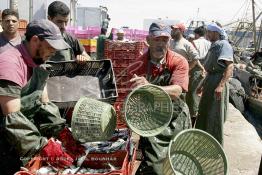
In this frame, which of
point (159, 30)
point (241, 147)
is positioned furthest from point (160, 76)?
point (241, 147)

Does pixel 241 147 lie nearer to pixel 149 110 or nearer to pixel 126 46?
pixel 126 46

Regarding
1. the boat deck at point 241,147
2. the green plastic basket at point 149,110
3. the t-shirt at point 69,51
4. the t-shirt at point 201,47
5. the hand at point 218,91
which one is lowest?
the boat deck at point 241,147

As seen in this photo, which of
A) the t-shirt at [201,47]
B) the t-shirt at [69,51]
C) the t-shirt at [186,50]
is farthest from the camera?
the t-shirt at [201,47]

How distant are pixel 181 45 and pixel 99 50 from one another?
8.20ft

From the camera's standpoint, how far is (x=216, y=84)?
22.4 feet

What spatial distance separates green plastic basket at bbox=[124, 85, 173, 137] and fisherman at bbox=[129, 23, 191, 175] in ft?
1.63

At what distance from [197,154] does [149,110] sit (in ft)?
1.68

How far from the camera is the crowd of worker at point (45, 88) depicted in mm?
2861

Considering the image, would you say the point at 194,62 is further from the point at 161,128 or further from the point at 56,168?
the point at 56,168

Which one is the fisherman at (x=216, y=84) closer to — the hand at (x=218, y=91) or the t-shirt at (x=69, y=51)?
the hand at (x=218, y=91)

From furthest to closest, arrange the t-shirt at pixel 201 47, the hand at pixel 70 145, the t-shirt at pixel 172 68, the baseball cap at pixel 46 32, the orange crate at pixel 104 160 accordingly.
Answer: the t-shirt at pixel 201 47 → the t-shirt at pixel 172 68 → the hand at pixel 70 145 → the orange crate at pixel 104 160 → the baseball cap at pixel 46 32

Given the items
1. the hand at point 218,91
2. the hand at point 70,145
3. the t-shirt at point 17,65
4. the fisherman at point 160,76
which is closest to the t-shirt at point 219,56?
the hand at point 218,91

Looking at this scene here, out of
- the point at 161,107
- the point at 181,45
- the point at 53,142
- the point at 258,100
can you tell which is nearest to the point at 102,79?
the point at 161,107

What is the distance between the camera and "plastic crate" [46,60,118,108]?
4020 mm
